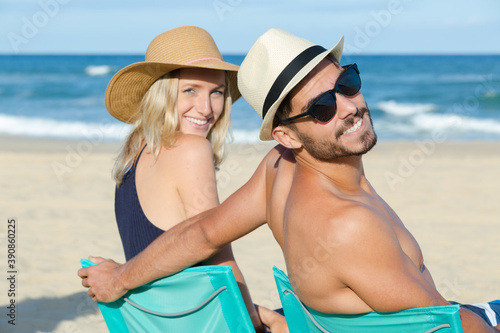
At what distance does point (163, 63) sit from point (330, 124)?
1.11m

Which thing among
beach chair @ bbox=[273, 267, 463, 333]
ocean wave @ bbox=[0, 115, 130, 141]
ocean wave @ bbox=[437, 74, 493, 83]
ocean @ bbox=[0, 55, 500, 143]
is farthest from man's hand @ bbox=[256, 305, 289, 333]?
ocean wave @ bbox=[437, 74, 493, 83]

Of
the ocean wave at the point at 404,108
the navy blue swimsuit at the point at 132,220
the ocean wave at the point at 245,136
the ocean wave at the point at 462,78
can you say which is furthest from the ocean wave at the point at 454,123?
the navy blue swimsuit at the point at 132,220

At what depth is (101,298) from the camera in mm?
2406

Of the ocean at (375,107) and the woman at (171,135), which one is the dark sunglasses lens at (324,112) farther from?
the ocean at (375,107)

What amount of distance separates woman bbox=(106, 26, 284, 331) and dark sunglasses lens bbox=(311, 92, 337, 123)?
75 centimetres

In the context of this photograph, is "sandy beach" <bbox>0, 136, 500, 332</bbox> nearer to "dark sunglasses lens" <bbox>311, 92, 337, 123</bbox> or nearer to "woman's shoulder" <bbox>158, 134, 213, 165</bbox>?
"woman's shoulder" <bbox>158, 134, 213, 165</bbox>

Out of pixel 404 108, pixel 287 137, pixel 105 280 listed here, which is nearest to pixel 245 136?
pixel 404 108

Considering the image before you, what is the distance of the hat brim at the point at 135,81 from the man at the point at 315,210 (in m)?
0.80

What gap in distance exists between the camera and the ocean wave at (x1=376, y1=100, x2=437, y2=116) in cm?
2225

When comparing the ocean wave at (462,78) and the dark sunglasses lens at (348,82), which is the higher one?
the dark sunglasses lens at (348,82)

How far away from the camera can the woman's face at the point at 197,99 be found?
290cm

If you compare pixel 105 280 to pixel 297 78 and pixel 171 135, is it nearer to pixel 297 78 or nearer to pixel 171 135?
pixel 171 135

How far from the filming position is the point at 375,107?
23047mm

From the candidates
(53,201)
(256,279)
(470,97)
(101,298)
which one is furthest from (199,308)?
(470,97)
